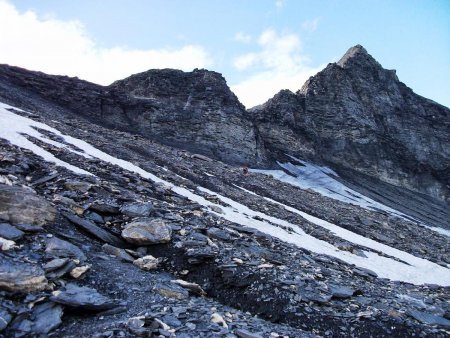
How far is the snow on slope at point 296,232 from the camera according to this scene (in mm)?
16312

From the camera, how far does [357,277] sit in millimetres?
13086

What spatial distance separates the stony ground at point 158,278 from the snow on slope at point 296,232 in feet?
4.94

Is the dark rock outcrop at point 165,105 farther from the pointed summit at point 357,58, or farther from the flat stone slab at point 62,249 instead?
the pointed summit at point 357,58

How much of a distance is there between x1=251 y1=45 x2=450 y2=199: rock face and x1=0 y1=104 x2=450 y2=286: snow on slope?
135ft

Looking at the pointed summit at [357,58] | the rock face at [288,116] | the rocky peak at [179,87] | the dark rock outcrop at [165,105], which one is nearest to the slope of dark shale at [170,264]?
the dark rock outcrop at [165,105]

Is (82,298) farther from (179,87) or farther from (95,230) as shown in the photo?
(179,87)

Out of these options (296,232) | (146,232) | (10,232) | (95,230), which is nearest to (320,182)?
(296,232)

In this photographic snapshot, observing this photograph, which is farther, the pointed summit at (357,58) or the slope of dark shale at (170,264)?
the pointed summit at (357,58)

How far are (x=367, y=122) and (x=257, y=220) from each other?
6378 cm

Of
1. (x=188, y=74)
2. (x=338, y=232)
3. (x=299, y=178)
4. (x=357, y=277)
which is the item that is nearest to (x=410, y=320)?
(x=357, y=277)

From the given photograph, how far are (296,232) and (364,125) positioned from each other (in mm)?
61513

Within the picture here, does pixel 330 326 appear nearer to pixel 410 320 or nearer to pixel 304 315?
pixel 304 315

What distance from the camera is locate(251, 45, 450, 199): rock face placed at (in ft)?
215

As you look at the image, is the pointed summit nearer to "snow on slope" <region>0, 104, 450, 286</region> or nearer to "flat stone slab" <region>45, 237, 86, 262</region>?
"snow on slope" <region>0, 104, 450, 286</region>
